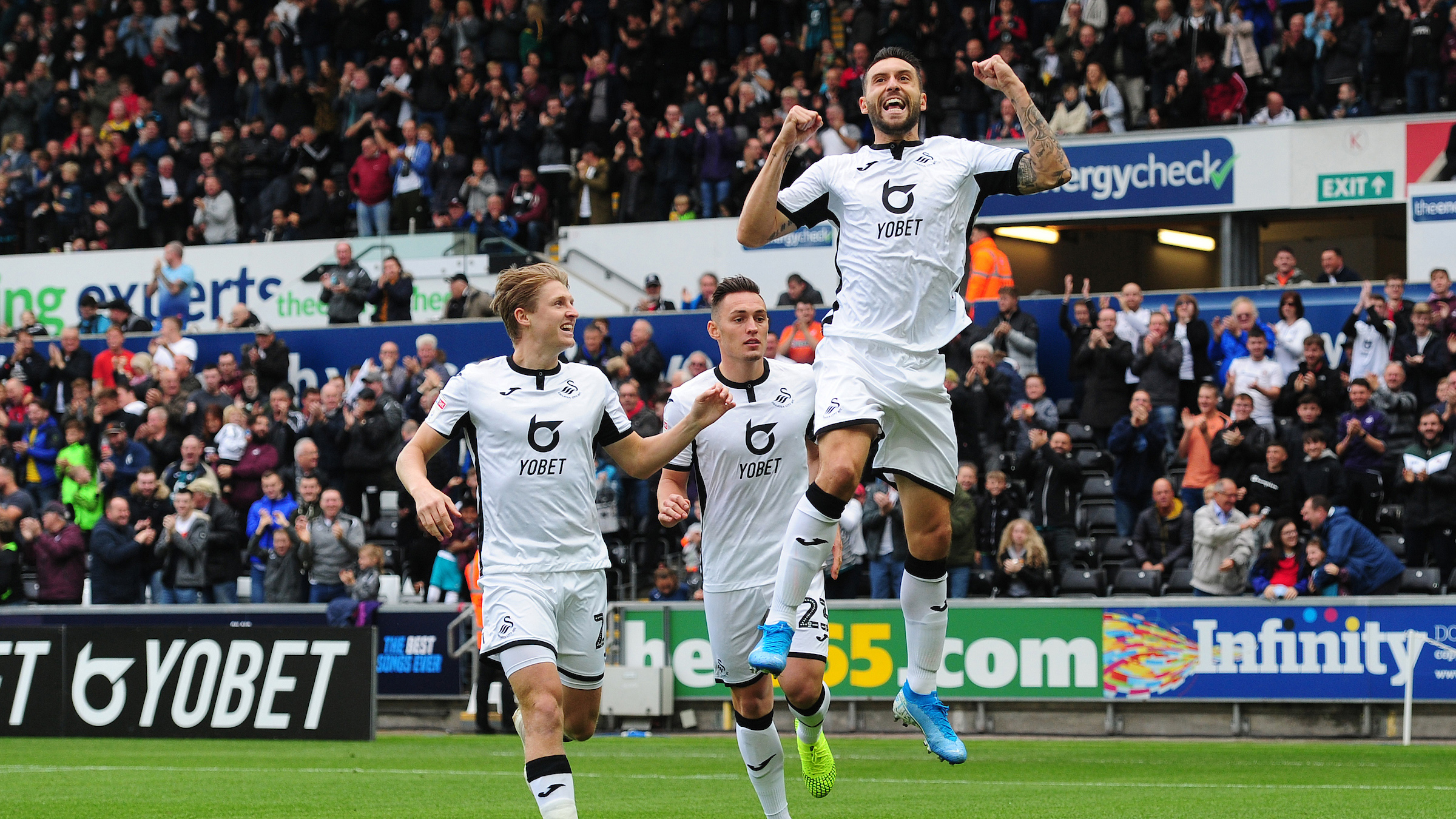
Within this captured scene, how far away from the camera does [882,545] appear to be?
18828mm

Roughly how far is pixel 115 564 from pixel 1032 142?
15.9 m

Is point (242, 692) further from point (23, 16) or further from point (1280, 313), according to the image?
point (23, 16)

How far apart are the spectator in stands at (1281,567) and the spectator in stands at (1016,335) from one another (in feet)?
12.2

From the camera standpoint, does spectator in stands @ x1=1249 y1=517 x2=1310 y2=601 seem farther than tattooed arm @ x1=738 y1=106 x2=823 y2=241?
Yes

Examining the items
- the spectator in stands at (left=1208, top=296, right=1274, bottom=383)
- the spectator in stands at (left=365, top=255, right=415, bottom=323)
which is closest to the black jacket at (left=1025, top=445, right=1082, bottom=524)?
the spectator in stands at (left=1208, top=296, right=1274, bottom=383)

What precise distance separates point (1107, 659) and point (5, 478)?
13178mm

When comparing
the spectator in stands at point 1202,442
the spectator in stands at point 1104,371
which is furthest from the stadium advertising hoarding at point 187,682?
the spectator in stands at point 1202,442

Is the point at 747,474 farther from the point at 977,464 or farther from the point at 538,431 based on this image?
the point at 977,464

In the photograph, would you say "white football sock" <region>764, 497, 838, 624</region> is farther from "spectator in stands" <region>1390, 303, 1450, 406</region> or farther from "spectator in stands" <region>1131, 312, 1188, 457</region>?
"spectator in stands" <region>1390, 303, 1450, 406</region>

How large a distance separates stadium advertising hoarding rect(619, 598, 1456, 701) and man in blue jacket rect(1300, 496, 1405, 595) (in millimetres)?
306

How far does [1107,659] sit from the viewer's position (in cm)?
1783

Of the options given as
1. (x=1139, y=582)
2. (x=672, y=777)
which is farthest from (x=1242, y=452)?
(x=672, y=777)

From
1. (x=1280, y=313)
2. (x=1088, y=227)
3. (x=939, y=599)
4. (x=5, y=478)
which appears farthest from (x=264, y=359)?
(x=939, y=599)

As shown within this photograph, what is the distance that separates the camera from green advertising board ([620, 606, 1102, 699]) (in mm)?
17953
